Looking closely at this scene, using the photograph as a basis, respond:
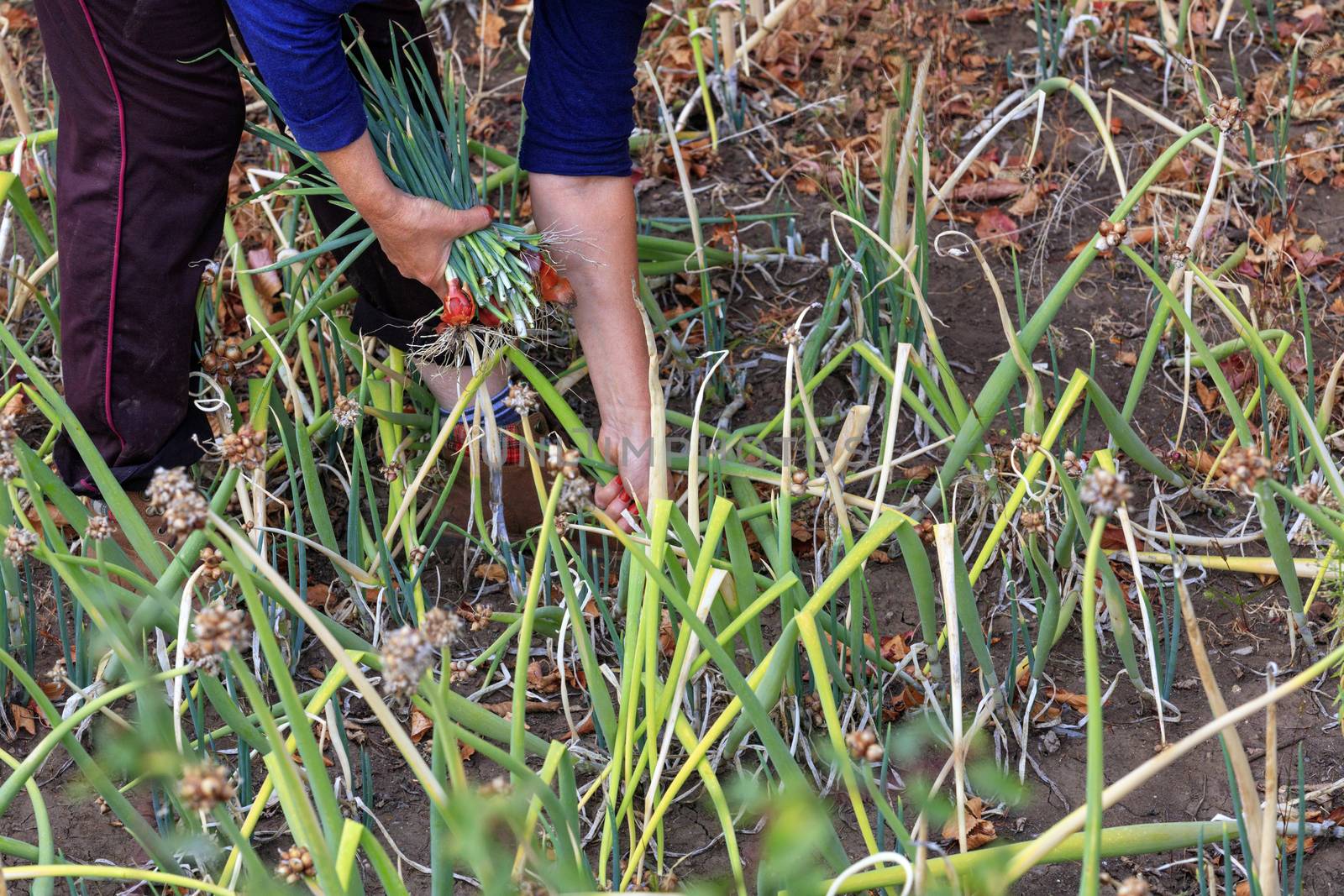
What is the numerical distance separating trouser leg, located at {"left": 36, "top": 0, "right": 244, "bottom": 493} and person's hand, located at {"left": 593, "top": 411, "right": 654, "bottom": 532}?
0.58 metres

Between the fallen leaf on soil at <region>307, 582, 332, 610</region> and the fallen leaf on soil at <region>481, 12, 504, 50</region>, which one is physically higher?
the fallen leaf on soil at <region>481, 12, 504, 50</region>

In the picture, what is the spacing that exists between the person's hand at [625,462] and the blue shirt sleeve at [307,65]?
58 centimetres

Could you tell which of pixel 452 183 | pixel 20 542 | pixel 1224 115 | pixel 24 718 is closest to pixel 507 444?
pixel 452 183

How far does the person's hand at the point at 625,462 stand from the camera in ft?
5.93

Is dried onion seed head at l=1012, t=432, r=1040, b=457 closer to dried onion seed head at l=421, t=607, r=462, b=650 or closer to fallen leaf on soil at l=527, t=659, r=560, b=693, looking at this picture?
dried onion seed head at l=421, t=607, r=462, b=650

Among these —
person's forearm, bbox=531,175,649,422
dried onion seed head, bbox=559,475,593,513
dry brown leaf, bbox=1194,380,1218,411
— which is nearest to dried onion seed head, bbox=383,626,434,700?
dried onion seed head, bbox=559,475,593,513

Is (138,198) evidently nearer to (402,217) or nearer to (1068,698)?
(402,217)

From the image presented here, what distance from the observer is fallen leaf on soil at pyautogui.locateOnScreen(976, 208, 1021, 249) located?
2.38 metres

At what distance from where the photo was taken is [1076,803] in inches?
59.7

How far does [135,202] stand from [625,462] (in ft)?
2.44

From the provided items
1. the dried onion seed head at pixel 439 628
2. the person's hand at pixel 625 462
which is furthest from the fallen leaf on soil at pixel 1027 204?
the dried onion seed head at pixel 439 628

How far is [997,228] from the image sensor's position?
95.4 inches

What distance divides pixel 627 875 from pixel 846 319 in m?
1.14

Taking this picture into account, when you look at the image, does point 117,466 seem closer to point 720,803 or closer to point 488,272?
point 488,272
